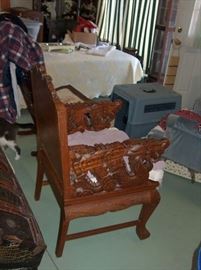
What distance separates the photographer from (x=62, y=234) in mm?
1562

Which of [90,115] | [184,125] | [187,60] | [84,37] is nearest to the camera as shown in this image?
[90,115]

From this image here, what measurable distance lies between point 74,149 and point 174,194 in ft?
3.84

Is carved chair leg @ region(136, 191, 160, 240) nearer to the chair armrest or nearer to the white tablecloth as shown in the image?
the chair armrest

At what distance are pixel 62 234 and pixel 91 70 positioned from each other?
2.03 meters

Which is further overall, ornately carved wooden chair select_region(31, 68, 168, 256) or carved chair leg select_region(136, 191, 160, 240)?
carved chair leg select_region(136, 191, 160, 240)

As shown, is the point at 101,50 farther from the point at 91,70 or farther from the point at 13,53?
the point at 13,53

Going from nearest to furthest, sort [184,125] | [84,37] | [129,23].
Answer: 1. [184,125]
2. [84,37]
3. [129,23]

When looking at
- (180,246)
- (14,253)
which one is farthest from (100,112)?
(14,253)

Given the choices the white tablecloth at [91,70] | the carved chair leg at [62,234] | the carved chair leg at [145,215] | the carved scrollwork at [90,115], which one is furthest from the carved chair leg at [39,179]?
the white tablecloth at [91,70]

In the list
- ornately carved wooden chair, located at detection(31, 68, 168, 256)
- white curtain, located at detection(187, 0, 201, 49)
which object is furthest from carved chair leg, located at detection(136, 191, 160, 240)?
white curtain, located at detection(187, 0, 201, 49)

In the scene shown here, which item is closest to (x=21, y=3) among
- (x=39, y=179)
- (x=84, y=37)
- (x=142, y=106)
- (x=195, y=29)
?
(x=84, y=37)

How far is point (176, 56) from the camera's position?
3.50m

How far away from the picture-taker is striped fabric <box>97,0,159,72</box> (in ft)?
14.2

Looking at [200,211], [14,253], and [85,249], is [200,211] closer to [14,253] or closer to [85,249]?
[85,249]
